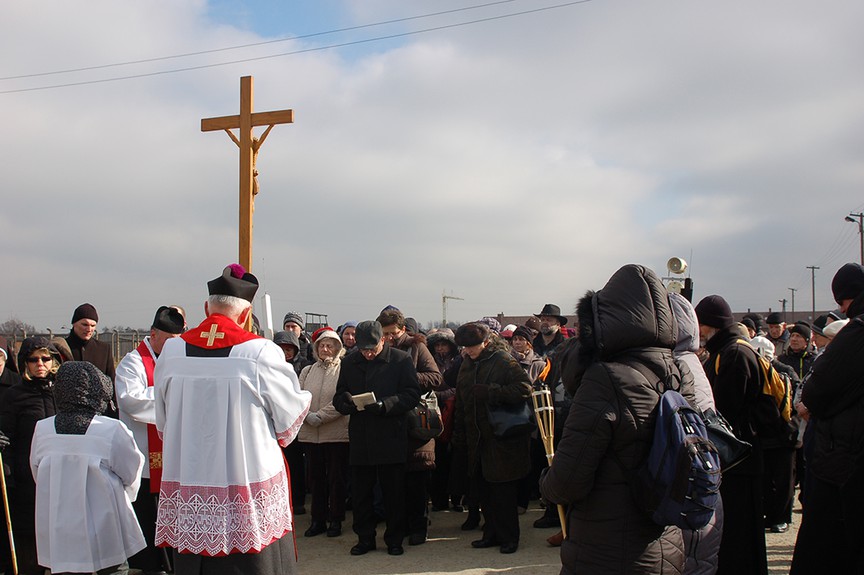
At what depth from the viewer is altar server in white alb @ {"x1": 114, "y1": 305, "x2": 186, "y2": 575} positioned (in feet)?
18.8

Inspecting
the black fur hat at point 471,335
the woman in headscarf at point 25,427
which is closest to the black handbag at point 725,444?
the black fur hat at point 471,335

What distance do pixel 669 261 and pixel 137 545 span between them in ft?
17.0

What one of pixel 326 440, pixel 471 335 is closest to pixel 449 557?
pixel 326 440

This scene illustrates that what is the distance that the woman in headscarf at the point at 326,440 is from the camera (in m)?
7.31

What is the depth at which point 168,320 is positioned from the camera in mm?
6059

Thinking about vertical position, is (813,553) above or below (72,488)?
below

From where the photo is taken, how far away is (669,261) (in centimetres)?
697

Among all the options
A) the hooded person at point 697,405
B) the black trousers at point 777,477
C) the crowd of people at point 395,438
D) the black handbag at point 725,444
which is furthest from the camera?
the black trousers at point 777,477

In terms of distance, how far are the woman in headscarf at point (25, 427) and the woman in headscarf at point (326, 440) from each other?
2.42 meters

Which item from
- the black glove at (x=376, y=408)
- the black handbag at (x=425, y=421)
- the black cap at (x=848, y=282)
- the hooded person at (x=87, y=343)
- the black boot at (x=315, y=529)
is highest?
the black cap at (x=848, y=282)

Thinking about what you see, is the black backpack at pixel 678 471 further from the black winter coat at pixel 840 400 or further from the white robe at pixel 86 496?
the white robe at pixel 86 496

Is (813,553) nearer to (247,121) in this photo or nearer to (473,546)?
(473,546)

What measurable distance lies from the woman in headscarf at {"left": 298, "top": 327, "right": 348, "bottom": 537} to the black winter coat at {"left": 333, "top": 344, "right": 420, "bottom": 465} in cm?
46

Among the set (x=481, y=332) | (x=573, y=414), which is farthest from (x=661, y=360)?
(x=481, y=332)
